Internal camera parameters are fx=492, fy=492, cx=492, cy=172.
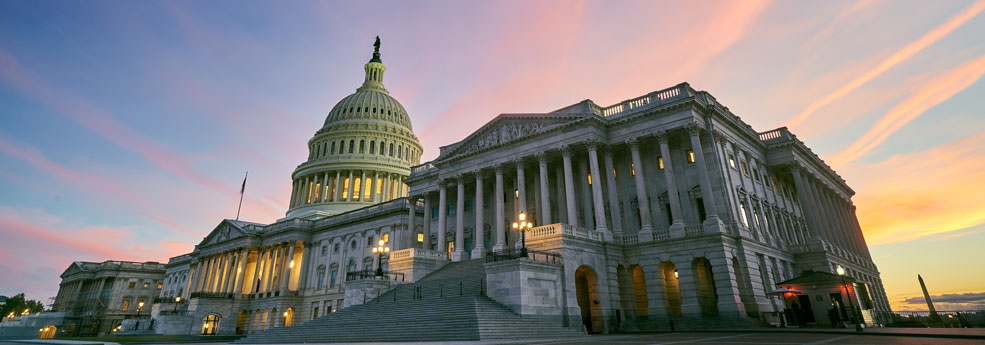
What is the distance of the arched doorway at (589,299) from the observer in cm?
3103

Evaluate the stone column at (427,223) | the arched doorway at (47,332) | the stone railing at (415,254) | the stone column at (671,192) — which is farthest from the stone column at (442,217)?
the arched doorway at (47,332)

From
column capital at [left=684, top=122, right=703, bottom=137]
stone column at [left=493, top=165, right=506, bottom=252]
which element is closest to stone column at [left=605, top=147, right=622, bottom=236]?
column capital at [left=684, top=122, right=703, bottom=137]

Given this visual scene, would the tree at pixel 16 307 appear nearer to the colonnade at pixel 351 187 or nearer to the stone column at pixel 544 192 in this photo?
the colonnade at pixel 351 187

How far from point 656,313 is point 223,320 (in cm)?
5865

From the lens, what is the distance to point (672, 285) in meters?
34.4

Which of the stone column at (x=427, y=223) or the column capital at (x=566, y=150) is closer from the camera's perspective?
the column capital at (x=566, y=150)

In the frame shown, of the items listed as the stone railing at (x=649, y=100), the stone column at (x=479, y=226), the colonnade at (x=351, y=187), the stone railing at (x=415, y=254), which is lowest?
the stone railing at (x=415, y=254)

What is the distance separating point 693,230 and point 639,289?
5.88 metres

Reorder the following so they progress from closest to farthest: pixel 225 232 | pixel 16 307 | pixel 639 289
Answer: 1. pixel 639 289
2. pixel 225 232
3. pixel 16 307

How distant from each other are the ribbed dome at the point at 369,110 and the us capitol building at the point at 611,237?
4359 cm

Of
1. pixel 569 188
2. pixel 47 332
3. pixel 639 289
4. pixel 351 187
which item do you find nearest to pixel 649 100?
pixel 569 188

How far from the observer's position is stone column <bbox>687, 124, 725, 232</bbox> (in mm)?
31438

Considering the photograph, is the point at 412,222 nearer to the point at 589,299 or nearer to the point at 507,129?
the point at 507,129

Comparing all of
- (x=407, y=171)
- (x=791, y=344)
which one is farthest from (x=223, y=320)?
(x=791, y=344)
